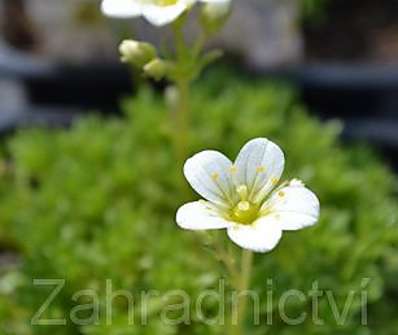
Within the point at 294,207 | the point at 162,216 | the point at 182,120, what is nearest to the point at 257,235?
the point at 294,207

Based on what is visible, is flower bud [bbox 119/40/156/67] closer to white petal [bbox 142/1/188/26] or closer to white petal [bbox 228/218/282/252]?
white petal [bbox 142/1/188/26]

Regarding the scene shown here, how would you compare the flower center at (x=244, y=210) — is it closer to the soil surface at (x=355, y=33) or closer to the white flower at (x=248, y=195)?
the white flower at (x=248, y=195)

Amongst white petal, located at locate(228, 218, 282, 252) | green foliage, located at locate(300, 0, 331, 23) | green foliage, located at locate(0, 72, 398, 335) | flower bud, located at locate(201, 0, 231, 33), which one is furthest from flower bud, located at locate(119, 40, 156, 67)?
green foliage, located at locate(300, 0, 331, 23)

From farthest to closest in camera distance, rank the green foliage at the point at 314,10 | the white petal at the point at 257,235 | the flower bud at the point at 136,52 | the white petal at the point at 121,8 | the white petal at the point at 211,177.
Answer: the green foliage at the point at 314,10 < the flower bud at the point at 136,52 < the white petal at the point at 121,8 < the white petal at the point at 211,177 < the white petal at the point at 257,235

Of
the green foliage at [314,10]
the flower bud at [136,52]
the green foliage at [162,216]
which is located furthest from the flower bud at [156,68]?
the green foliage at [314,10]

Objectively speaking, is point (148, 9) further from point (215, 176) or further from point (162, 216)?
point (162, 216)

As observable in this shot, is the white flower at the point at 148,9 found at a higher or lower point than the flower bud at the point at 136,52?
higher
